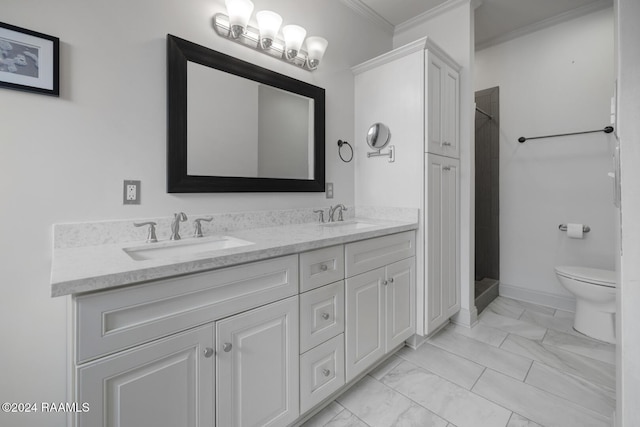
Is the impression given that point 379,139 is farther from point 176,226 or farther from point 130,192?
point 130,192

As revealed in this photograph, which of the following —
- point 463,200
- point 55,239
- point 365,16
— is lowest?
point 55,239

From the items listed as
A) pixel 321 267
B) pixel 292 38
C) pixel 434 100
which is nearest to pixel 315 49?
pixel 292 38

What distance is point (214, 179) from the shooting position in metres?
1.51

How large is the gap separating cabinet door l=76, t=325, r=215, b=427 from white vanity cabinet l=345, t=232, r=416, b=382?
733mm

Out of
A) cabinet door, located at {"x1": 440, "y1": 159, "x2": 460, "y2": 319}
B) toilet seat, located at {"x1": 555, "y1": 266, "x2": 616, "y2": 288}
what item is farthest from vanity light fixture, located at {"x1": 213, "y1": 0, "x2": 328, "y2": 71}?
toilet seat, located at {"x1": 555, "y1": 266, "x2": 616, "y2": 288}

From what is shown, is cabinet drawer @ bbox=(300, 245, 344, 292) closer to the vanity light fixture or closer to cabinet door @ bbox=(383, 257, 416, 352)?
cabinet door @ bbox=(383, 257, 416, 352)

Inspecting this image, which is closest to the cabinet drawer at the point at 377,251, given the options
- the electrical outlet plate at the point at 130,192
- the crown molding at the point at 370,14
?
the electrical outlet plate at the point at 130,192

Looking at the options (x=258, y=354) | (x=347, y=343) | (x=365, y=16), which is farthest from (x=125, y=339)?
(x=365, y=16)

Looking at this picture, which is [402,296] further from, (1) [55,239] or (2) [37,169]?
(2) [37,169]

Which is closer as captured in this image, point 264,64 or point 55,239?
point 55,239

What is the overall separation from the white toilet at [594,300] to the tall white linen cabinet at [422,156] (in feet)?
2.73

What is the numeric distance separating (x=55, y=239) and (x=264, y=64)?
4.48ft

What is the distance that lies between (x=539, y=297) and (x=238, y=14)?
11.0 ft

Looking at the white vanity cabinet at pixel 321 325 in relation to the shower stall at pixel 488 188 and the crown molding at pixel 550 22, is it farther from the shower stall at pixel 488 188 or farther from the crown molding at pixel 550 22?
the crown molding at pixel 550 22
